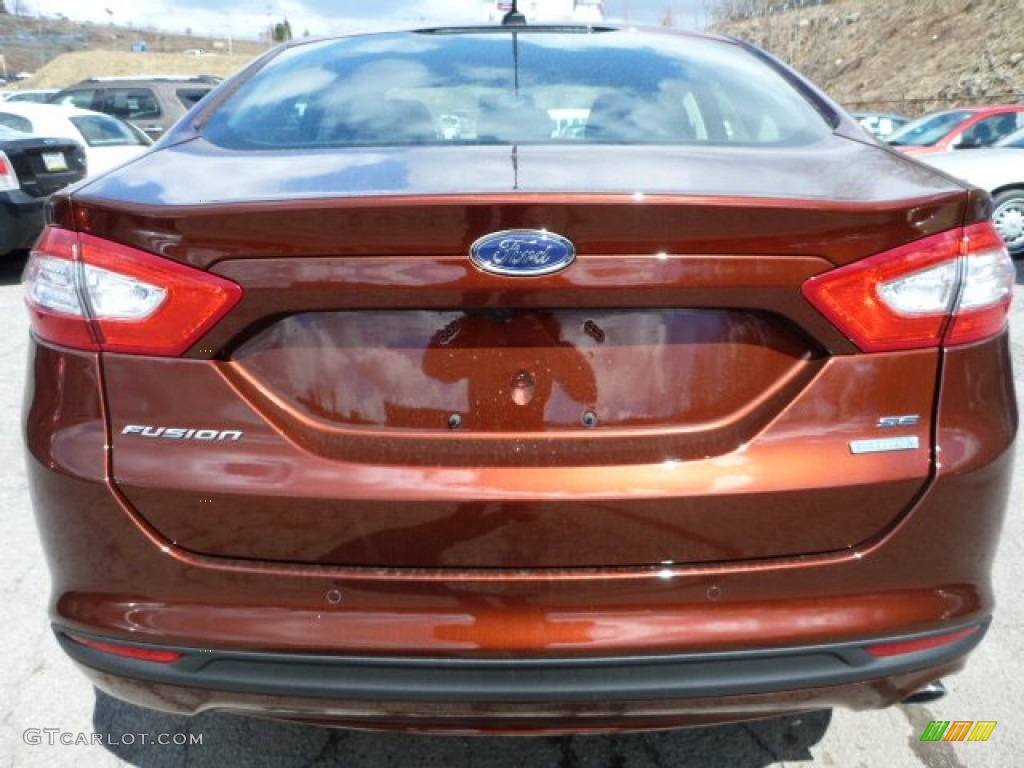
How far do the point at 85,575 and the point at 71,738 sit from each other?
0.88 metres

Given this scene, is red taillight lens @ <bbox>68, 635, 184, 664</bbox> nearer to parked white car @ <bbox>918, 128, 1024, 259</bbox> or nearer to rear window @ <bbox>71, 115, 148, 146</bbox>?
parked white car @ <bbox>918, 128, 1024, 259</bbox>

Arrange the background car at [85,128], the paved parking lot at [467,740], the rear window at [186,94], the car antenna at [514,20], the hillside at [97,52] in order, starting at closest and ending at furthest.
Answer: the paved parking lot at [467,740] → the car antenna at [514,20] → the background car at [85,128] → the rear window at [186,94] → the hillside at [97,52]

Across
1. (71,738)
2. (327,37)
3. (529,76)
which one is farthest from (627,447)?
(327,37)

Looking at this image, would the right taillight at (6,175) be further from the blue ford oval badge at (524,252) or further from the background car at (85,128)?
the blue ford oval badge at (524,252)

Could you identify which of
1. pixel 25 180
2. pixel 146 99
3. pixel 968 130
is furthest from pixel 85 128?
pixel 968 130

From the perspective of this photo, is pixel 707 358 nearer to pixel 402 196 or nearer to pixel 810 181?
pixel 810 181

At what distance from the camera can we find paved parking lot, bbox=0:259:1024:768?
7.31ft

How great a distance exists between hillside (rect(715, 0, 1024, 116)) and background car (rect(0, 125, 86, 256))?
77.3 feet

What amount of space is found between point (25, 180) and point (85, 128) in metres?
4.15

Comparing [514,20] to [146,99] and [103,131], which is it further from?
[146,99]

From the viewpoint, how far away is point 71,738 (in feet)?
7.59

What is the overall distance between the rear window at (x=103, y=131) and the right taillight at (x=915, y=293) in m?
11.7

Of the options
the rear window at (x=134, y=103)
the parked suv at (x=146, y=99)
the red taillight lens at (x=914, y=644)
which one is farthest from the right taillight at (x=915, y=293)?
the rear window at (x=134, y=103)

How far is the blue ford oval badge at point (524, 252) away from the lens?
1505mm
